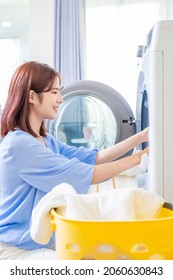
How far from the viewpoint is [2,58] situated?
4195mm

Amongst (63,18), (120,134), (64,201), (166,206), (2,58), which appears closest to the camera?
(64,201)

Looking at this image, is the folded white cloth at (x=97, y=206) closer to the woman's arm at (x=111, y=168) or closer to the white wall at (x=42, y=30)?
the woman's arm at (x=111, y=168)

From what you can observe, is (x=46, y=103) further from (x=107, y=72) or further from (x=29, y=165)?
(x=107, y=72)

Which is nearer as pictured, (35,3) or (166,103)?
(166,103)

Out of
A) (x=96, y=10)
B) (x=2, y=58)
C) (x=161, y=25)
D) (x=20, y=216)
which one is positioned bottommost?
(x=20, y=216)

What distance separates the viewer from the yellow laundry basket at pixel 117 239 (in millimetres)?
677

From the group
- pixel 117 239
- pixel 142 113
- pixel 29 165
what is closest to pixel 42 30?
pixel 142 113

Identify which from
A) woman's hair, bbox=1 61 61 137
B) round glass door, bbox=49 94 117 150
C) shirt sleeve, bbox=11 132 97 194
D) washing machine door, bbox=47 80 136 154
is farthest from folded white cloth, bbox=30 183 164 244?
round glass door, bbox=49 94 117 150

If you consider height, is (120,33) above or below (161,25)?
above

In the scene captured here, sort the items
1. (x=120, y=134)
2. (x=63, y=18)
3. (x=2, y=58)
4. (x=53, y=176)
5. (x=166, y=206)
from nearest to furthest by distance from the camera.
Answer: (x=166, y=206) < (x=53, y=176) < (x=120, y=134) < (x=63, y=18) < (x=2, y=58)

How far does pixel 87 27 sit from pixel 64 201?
103 inches

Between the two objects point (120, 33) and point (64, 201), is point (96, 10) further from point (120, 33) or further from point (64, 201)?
point (64, 201)

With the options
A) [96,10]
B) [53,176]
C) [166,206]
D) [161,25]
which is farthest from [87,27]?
[166,206]

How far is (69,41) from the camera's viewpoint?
296cm
